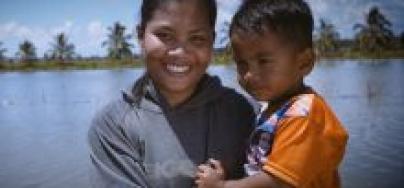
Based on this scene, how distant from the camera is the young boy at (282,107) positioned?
1.90m

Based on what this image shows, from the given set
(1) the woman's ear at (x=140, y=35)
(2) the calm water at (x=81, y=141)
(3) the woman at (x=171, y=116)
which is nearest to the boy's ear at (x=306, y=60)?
(3) the woman at (x=171, y=116)

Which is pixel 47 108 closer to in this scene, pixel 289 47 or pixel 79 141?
pixel 79 141

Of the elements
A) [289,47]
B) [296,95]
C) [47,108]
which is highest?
[289,47]

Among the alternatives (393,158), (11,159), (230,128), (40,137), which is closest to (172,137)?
(230,128)

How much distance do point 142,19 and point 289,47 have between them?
0.56m

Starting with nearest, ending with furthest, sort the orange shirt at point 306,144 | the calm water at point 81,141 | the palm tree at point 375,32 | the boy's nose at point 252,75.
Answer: the orange shirt at point 306,144, the boy's nose at point 252,75, the calm water at point 81,141, the palm tree at point 375,32

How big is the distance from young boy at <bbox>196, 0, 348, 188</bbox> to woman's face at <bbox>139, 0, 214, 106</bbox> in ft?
0.44

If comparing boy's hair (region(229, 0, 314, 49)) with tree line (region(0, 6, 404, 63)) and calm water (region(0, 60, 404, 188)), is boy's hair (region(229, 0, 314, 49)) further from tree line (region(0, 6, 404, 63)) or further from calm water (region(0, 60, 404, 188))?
tree line (region(0, 6, 404, 63))

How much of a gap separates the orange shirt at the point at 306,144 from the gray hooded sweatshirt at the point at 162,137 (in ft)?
0.85

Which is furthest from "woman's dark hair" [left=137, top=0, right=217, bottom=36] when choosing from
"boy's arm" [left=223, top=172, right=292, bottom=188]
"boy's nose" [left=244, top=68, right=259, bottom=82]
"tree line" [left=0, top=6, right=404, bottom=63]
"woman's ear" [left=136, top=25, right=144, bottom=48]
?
"tree line" [left=0, top=6, right=404, bottom=63]

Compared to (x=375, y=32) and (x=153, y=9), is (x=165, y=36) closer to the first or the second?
(x=153, y=9)

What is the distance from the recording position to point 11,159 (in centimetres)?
1271

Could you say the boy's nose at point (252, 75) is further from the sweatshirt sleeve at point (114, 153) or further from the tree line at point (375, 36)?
the tree line at point (375, 36)

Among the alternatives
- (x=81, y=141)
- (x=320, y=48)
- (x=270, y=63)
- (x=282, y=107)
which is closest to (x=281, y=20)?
(x=270, y=63)
